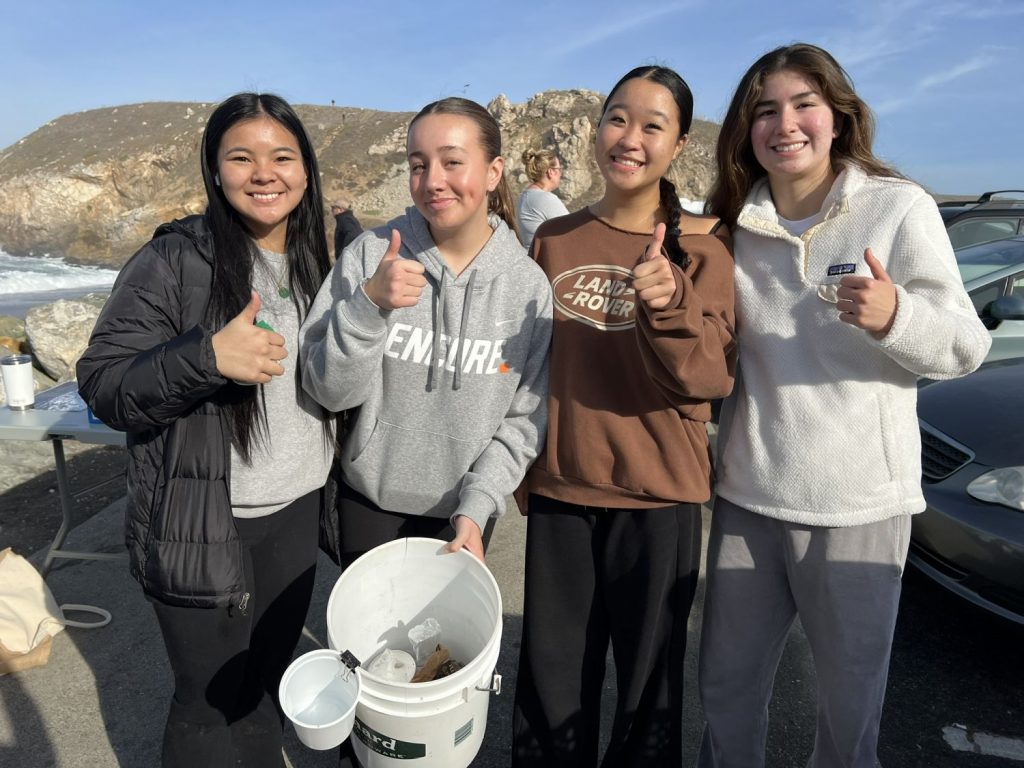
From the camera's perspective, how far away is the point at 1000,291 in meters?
4.72

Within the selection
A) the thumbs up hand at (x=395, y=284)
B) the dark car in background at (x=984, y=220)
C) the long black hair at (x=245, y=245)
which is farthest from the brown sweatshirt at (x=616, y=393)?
the dark car in background at (x=984, y=220)

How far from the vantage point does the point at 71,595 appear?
3486mm

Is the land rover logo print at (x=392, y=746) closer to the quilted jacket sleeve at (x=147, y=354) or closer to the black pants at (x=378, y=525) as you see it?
the black pants at (x=378, y=525)

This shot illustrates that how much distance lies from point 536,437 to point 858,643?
103 centimetres

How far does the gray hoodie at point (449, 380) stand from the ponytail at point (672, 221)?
0.37m

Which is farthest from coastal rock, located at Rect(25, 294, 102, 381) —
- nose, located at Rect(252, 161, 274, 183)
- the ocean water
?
the ocean water

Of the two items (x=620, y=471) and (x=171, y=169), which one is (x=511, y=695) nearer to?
(x=620, y=471)

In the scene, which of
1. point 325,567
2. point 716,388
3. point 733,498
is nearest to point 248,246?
point 716,388

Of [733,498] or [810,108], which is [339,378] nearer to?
[733,498]

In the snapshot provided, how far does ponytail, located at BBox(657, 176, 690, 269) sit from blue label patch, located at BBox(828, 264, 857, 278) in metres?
0.37

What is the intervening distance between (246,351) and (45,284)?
96.3 ft

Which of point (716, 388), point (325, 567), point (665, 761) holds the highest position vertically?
point (716, 388)

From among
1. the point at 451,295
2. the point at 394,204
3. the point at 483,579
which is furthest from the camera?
the point at 394,204

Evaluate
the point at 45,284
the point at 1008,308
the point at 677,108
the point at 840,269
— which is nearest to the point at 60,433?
the point at 677,108
